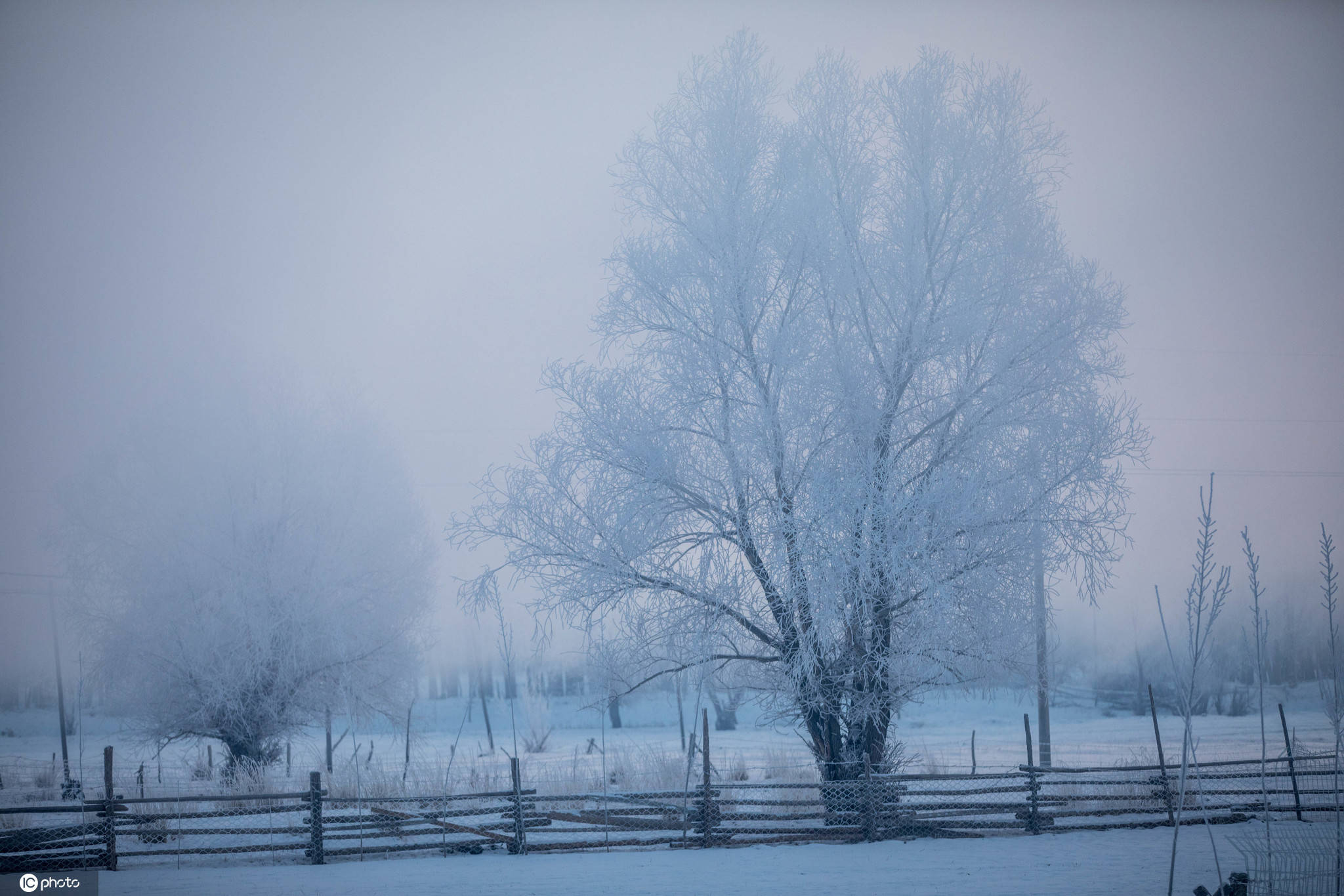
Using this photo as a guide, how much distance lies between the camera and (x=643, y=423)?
33.1 feet

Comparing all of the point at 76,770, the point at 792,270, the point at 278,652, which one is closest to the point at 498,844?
the point at 792,270

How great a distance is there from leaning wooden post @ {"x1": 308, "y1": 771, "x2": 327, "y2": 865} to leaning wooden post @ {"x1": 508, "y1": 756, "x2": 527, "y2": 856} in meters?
2.11

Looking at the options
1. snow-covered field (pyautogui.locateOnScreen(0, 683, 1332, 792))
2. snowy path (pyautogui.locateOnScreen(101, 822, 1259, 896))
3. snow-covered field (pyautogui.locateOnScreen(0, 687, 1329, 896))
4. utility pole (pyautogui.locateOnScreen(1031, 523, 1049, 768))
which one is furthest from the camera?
snow-covered field (pyautogui.locateOnScreen(0, 683, 1332, 792))

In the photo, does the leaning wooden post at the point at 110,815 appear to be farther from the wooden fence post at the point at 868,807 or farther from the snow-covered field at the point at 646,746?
the wooden fence post at the point at 868,807

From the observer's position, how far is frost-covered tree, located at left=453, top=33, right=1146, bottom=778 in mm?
9273

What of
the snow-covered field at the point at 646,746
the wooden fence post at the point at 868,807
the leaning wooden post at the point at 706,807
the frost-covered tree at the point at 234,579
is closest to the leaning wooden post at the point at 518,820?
the snow-covered field at the point at 646,746

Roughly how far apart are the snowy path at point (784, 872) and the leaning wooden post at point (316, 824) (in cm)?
20

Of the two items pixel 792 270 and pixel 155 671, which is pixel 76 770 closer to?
pixel 155 671

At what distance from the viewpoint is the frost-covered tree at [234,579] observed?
16.9 meters

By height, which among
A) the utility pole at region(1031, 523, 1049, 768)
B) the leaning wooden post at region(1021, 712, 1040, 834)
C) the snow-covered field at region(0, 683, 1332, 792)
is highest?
the utility pole at region(1031, 523, 1049, 768)

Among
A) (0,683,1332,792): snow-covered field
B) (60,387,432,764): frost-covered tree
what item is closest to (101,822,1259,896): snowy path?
(0,683,1332,792): snow-covered field

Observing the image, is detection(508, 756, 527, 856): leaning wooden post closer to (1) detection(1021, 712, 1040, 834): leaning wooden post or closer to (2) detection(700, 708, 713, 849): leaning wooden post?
(2) detection(700, 708, 713, 849): leaning wooden post

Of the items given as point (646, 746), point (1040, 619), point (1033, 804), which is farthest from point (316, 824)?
point (646, 746)

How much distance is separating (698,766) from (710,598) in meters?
5.99
